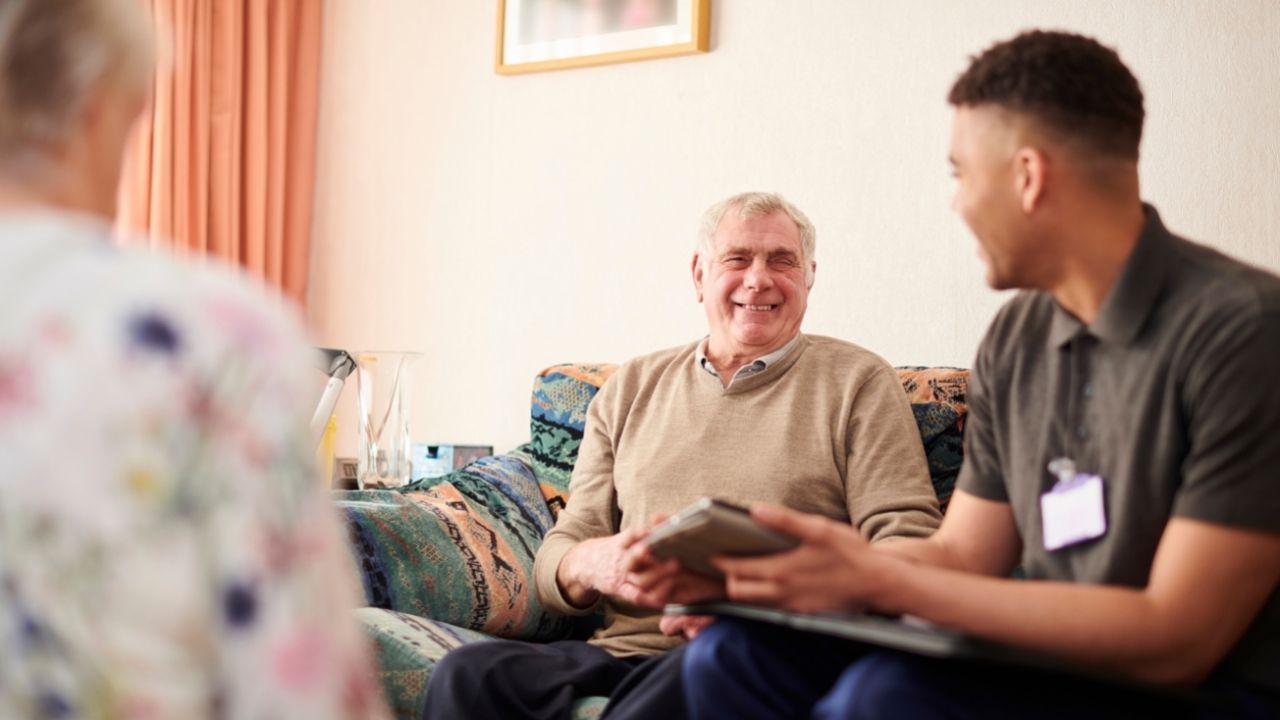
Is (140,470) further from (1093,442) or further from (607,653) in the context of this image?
(607,653)

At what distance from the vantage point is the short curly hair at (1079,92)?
1.37 metres

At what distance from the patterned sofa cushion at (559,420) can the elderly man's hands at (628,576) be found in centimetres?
42

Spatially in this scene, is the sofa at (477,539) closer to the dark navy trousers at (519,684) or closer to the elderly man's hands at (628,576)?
the dark navy trousers at (519,684)

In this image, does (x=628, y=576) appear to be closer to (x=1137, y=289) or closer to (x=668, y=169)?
(x=1137, y=289)

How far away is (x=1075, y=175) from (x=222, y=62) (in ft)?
8.97

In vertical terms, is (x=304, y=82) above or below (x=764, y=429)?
above

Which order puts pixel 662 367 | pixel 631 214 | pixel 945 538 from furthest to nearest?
1. pixel 631 214
2. pixel 662 367
3. pixel 945 538

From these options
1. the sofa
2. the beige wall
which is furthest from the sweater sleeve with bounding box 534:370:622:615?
the beige wall

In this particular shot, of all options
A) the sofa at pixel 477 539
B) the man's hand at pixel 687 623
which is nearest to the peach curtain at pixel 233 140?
the sofa at pixel 477 539

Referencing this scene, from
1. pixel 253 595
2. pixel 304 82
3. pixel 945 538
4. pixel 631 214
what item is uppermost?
pixel 304 82

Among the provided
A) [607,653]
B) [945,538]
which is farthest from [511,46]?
[945,538]

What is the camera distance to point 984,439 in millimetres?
1622

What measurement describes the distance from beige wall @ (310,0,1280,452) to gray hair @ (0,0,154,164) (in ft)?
6.66

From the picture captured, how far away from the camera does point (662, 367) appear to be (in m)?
2.47
